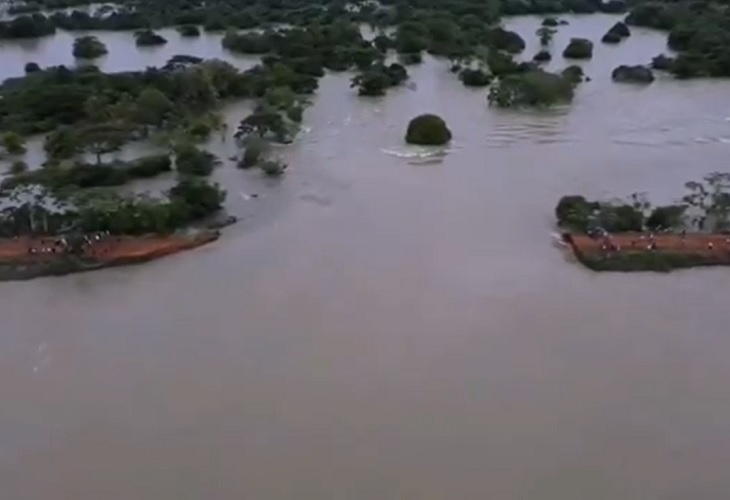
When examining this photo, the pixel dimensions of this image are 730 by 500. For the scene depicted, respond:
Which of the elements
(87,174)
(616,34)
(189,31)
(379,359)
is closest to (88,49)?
(189,31)

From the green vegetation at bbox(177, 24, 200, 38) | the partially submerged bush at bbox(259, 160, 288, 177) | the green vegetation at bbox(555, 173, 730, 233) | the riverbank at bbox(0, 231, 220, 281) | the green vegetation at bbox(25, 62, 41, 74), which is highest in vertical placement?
the green vegetation at bbox(555, 173, 730, 233)

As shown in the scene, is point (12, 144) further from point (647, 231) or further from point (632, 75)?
point (632, 75)

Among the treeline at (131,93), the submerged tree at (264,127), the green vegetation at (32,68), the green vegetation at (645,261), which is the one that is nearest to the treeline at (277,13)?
the green vegetation at (32,68)

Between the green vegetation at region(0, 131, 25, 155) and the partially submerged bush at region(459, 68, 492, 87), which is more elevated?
the partially submerged bush at region(459, 68, 492, 87)

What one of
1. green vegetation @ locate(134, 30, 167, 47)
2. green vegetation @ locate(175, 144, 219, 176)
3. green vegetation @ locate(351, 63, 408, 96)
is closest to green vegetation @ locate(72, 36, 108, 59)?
green vegetation @ locate(134, 30, 167, 47)

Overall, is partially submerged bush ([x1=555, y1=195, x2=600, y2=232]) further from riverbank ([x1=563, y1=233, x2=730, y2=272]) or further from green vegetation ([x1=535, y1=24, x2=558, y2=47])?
green vegetation ([x1=535, y1=24, x2=558, y2=47])

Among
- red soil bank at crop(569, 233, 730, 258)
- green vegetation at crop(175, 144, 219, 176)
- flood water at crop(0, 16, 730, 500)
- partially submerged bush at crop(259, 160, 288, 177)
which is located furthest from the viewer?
partially submerged bush at crop(259, 160, 288, 177)

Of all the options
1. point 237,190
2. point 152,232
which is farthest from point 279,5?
point 152,232

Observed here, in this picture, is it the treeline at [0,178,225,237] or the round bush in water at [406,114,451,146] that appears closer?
the treeline at [0,178,225,237]
